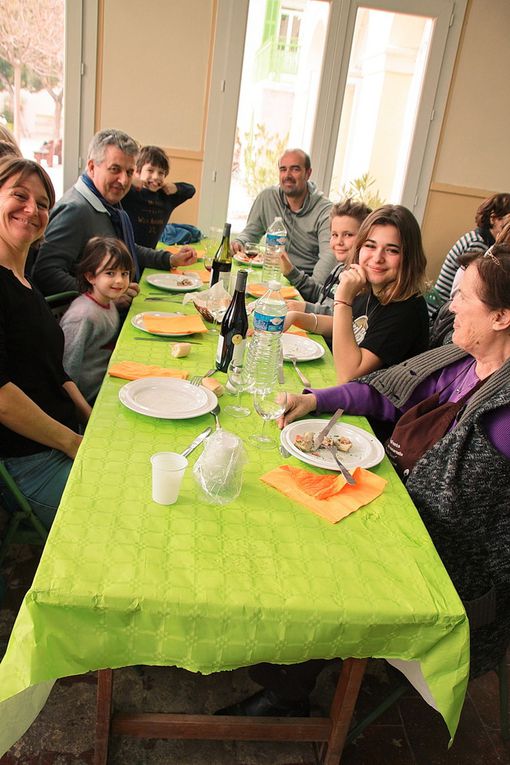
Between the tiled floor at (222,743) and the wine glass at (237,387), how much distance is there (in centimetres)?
72

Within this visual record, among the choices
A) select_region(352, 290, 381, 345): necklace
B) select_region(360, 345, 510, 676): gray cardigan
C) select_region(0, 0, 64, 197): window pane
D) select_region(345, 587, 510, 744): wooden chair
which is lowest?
select_region(345, 587, 510, 744): wooden chair

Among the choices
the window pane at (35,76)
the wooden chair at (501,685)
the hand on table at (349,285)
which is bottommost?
the wooden chair at (501,685)

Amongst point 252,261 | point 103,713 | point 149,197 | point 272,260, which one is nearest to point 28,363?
point 103,713

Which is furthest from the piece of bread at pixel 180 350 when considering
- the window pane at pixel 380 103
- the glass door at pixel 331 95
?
the window pane at pixel 380 103

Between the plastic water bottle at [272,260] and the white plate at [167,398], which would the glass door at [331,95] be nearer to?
the plastic water bottle at [272,260]

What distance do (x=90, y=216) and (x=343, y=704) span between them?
198cm

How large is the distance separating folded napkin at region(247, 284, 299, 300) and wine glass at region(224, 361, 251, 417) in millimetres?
954

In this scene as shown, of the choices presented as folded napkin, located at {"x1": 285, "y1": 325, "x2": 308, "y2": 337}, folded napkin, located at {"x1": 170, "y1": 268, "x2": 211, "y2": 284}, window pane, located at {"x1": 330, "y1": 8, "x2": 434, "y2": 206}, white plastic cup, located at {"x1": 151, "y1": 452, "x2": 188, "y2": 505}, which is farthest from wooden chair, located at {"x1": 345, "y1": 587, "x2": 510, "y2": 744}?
window pane, located at {"x1": 330, "y1": 8, "x2": 434, "y2": 206}

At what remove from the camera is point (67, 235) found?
2316 millimetres

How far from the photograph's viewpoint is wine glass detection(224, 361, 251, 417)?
150 centimetres

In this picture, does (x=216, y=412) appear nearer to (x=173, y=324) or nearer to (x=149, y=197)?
(x=173, y=324)

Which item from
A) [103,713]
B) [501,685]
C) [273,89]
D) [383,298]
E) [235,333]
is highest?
[273,89]

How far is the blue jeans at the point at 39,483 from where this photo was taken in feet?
5.02

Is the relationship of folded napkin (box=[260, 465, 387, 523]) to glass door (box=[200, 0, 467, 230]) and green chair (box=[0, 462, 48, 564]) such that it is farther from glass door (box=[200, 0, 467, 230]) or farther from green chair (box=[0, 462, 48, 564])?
glass door (box=[200, 0, 467, 230])
